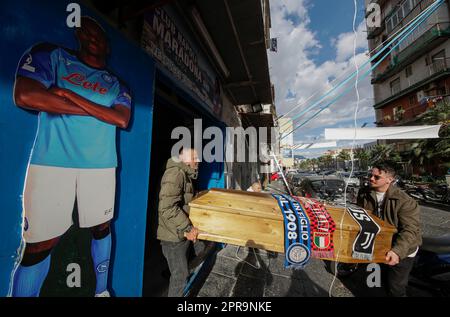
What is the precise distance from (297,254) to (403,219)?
55.6 inches

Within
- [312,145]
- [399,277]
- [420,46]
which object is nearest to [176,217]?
[399,277]

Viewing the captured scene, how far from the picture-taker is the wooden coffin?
6.33ft

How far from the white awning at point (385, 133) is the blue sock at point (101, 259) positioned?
22.1 ft

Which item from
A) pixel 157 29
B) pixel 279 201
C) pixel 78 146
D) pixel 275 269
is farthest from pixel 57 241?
pixel 275 269

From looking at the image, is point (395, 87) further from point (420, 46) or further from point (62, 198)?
point (62, 198)

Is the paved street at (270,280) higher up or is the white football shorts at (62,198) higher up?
the white football shorts at (62,198)

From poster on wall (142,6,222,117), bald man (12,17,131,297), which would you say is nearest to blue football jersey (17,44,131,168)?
bald man (12,17,131,297)

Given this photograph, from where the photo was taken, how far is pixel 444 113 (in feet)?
43.4

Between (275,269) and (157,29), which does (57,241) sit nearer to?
(157,29)

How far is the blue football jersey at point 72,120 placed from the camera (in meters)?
1.16

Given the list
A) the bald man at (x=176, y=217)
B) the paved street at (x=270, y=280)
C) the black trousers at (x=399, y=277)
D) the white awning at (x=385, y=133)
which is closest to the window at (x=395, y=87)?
the white awning at (x=385, y=133)

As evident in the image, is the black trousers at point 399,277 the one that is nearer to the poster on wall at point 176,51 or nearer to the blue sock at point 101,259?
the blue sock at point 101,259

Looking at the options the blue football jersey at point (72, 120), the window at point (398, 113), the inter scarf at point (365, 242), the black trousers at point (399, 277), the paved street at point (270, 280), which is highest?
the window at point (398, 113)

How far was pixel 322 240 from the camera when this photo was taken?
1.92 m
